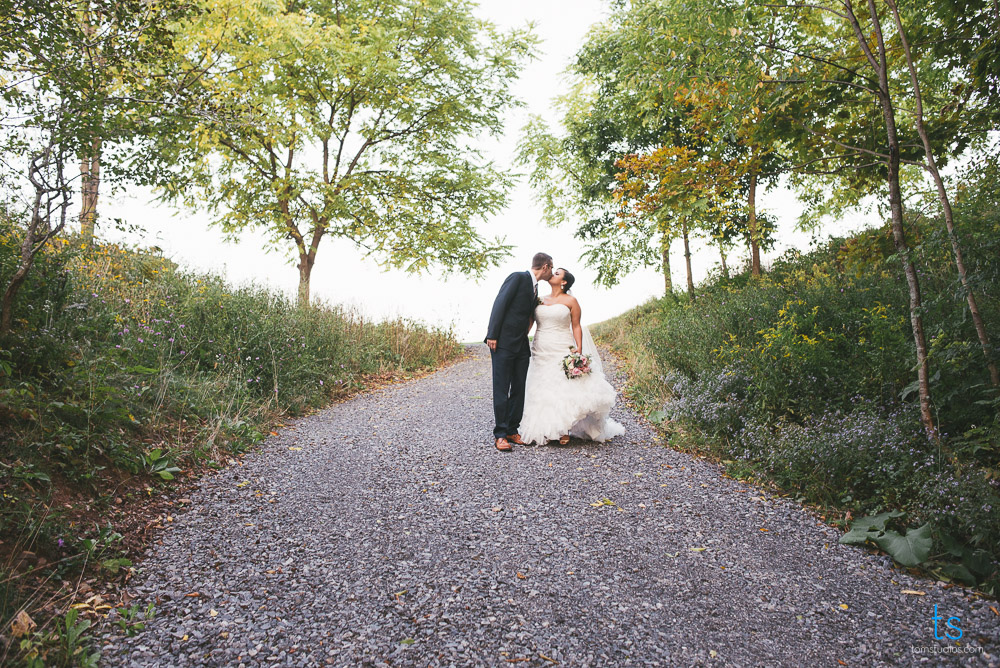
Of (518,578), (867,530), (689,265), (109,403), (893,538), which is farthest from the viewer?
(689,265)

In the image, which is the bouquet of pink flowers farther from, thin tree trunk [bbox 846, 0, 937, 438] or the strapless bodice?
thin tree trunk [bbox 846, 0, 937, 438]

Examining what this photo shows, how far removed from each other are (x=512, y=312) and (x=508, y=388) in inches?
36.2

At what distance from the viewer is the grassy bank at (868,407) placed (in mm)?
3748

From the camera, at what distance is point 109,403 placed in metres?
4.42

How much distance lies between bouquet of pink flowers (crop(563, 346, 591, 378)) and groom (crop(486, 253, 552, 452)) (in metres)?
0.53

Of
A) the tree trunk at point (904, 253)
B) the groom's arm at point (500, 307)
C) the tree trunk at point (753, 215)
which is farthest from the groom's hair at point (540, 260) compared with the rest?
the tree trunk at point (753, 215)

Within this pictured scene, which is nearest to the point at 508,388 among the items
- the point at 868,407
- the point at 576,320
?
the point at 576,320

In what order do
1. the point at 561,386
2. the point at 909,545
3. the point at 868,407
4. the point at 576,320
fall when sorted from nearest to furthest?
the point at 909,545, the point at 868,407, the point at 561,386, the point at 576,320

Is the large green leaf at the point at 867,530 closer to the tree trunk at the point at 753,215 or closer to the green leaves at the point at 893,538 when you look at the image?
the green leaves at the point at 893,538

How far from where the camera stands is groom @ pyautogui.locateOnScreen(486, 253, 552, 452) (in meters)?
6.37

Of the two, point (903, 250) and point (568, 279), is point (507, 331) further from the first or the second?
point (903, 250)

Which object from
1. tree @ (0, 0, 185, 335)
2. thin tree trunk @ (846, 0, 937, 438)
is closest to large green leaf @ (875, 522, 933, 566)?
thin tree trunk @ (846, 0, 937, 438)

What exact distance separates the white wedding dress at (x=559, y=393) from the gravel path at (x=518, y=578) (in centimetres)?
86

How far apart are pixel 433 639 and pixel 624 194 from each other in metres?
7.13
